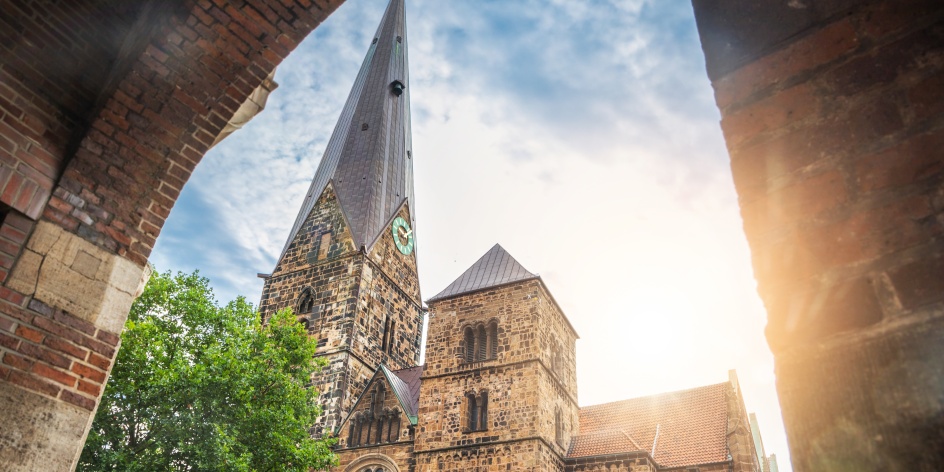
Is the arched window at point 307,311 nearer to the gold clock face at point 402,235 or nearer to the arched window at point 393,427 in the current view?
the gold clock face at point 402,235

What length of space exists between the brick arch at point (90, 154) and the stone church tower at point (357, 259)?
2056 cm

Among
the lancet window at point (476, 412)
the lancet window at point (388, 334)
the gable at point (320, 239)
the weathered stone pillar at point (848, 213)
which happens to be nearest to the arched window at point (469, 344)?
the lancet window at point (476, 412)

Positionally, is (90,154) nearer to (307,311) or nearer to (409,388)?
(409,388)

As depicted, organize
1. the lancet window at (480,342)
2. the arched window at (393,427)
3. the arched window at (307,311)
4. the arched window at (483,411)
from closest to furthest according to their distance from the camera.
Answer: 1. the arched window at (483,411)
2. the arched window at (393,427)
3. the lancet window at (480,342)
4. the arched window at (307,311)

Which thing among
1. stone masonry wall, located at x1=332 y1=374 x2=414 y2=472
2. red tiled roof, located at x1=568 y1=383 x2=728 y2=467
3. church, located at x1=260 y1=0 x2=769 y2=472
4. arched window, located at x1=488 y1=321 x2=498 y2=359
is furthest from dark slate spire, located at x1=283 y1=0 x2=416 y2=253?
red tiled roof, located at x1=568 y1=383 x2=728 y2=467

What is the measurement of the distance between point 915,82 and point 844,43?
7.1 inches

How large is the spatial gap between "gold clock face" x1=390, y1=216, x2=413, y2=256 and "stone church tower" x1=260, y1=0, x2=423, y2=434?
63 millimetres

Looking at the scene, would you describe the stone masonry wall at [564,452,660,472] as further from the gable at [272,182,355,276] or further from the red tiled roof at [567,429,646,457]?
the gable at [272,182,355,276]

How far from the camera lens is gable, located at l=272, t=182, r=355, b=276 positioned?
1200 inches

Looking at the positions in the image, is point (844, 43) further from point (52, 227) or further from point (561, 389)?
point (561, 389)

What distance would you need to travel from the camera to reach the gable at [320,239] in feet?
100.0

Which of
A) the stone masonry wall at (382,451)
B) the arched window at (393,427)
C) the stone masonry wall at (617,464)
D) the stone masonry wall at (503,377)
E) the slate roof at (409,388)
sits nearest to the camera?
the stone masonry wall at (617,464)

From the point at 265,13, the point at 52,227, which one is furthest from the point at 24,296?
the point at 265,13

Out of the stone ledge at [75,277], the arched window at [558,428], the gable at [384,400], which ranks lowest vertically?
the stone ledge at [75,277]
